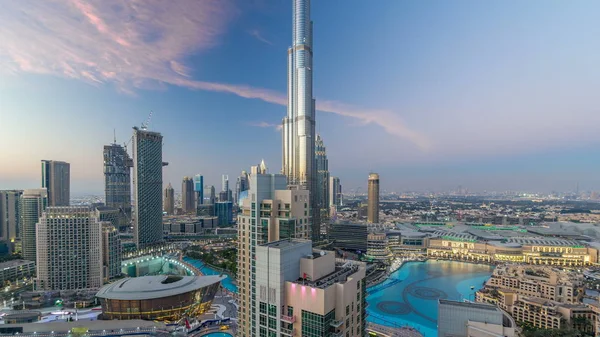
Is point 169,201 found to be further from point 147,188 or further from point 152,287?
point 152,287

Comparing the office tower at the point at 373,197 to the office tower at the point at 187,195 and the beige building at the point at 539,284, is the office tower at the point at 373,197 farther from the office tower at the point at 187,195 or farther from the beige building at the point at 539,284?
the office tower at the point at 187,195

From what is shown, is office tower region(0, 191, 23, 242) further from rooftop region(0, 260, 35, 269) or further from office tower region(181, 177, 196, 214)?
office tower region(181, 177, 196, 214)

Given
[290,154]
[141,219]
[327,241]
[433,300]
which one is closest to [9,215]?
[141,219]

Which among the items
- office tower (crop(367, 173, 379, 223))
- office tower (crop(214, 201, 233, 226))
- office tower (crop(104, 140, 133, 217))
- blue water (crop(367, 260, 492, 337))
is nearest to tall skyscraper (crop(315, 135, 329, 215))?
office tower (crop(367, 173, 379, 223))

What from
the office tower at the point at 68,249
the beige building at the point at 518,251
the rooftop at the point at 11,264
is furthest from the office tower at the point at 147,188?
the beige building at the point at 518,251

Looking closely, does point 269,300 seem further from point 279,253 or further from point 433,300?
point 433,300
